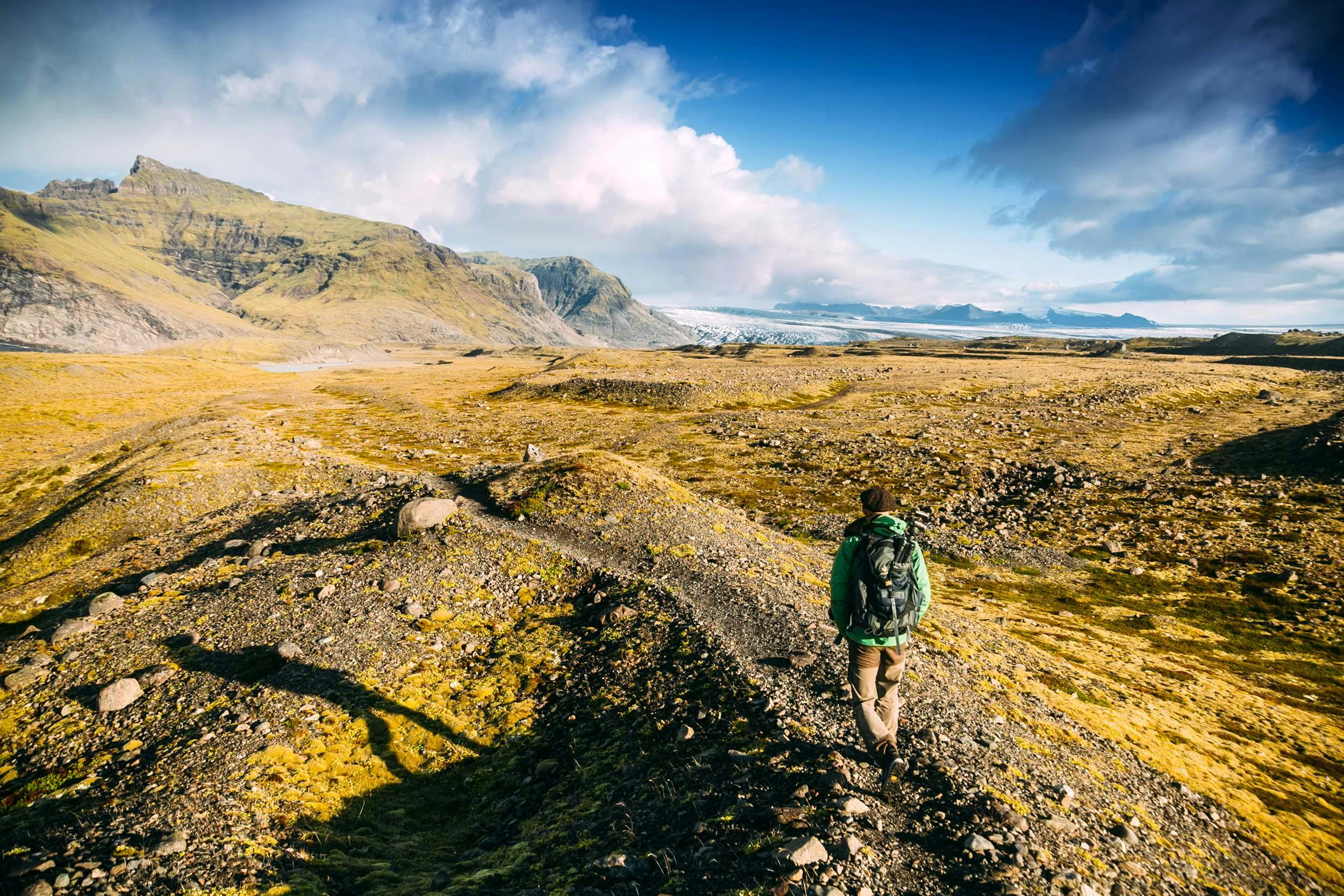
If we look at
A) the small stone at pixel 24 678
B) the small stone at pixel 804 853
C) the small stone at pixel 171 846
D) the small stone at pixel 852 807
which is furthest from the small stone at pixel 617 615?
the small stone at pixel 24 678

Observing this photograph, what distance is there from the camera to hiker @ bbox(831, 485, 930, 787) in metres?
10.2

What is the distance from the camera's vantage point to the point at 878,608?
10250 millimetres

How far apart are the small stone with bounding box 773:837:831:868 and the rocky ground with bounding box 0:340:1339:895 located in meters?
0.04

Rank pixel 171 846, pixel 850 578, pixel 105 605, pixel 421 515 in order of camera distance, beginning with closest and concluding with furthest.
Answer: pixel 171 846 < pixel 850 578 < pixel 105 605 < pixel 421 515

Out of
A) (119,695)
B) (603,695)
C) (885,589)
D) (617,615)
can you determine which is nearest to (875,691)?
(885,589)

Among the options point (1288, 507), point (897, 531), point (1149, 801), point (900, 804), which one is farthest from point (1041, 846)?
point (1288, 507)

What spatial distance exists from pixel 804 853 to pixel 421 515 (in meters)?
21.1

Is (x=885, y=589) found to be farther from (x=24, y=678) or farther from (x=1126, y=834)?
(x=24, y=678)

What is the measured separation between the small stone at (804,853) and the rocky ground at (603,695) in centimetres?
4

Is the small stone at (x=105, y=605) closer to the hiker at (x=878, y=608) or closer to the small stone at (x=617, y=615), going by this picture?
the small stone at (x=617, y=615)

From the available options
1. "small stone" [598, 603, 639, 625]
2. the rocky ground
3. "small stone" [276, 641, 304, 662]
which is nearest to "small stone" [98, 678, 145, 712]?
the rocky ground

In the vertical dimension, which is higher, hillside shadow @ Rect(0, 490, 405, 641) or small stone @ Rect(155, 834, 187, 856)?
small stone @ Rect(155, 834, 187, 856)

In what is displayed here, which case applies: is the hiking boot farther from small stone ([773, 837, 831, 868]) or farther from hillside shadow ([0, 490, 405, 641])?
hillside shadow ([0, 490, 405, 641])

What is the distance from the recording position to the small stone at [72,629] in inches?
643
